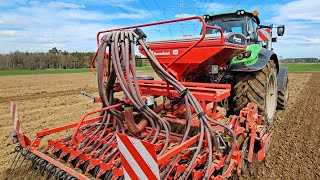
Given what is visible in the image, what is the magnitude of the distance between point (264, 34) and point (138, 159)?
5.20m

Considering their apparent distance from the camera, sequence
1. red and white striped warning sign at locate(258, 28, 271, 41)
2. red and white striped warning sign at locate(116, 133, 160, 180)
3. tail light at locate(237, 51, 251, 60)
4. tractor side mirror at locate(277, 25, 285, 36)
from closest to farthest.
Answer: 1. red and white striped warning sign at locate(116, 133, 160, 180)
2. tail light at locate(237, 51, 251, 60)
3. red and white striped warning sign at locate(258, 28, 271, 41)
4. tractor side mirror at locate(277, 25, 285, 36)

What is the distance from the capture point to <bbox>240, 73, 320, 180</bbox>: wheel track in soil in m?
3.27

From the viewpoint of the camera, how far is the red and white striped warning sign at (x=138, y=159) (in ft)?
6.15

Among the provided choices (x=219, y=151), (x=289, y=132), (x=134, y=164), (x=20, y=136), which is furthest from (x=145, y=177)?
(x=289, y=132)

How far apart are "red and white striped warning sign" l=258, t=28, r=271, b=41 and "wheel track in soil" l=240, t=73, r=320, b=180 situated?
1852 millimetres

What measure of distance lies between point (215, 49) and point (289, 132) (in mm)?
2665

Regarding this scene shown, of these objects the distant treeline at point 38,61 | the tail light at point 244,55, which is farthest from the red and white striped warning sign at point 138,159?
the distant treeline at point 38,61

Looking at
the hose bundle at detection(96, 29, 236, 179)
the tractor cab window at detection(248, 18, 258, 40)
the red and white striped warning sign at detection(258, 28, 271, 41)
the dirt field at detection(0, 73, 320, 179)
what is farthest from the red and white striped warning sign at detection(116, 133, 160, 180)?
the red and white striped warning sign at detection(258, 28, 271, 41)

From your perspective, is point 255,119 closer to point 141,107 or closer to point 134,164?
point 141,107

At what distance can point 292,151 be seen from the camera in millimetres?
3936

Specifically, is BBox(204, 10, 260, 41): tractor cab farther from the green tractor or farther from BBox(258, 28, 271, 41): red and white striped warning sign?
BBox(258, 28, 271, 41): red and white striped warning sign

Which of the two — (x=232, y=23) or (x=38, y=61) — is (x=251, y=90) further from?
(x=38, y=61)

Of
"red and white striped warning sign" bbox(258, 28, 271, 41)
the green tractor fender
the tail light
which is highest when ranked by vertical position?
"red and white striped warning sign" bbox(258, 28, 271, 41)

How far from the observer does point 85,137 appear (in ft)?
10.6
